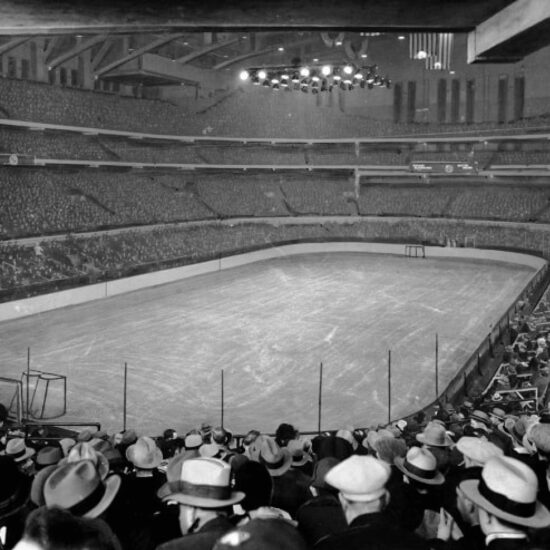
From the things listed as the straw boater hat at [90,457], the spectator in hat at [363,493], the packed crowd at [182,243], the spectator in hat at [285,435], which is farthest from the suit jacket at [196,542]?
the packed crowd at [182,243]

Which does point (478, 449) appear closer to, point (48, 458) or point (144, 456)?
point (144, 456)

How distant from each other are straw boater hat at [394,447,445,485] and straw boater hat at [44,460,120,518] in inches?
69.5

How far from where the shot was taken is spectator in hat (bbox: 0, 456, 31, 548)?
3209 mm

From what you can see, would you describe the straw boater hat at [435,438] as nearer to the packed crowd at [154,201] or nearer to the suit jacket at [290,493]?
the suit jacket at [290,493]

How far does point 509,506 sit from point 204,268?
33.8 meters

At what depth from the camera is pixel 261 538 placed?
2217mm

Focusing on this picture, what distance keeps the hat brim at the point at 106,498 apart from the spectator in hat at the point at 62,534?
0.55 m

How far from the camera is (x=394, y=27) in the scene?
4.05 metres

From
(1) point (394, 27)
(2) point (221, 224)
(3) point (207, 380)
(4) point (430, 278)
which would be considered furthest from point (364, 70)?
(1) point (394, 27)

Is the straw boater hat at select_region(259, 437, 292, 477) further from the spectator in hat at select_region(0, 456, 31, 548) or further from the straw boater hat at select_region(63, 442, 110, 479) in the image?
the spectator in hat at select_region(0, 456, 31, 548)

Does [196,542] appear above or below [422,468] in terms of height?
above

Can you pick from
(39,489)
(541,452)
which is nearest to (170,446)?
(541,452)

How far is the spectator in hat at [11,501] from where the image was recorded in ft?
10.5

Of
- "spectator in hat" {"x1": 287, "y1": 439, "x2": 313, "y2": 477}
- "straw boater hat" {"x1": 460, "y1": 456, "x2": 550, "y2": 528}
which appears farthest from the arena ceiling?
"spectator in hat" {"x1": 287, "y1": 439, "x2": 313, "y2": 477}
